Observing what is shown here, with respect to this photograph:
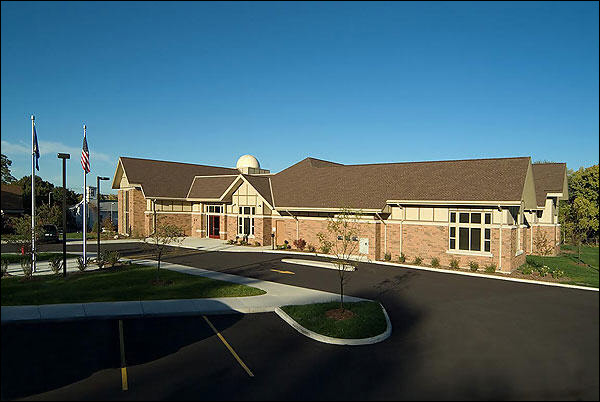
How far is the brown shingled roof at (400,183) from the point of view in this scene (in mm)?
23922

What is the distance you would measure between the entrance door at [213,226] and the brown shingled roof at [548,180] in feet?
94.4

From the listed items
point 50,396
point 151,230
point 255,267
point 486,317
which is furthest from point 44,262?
point 486,317

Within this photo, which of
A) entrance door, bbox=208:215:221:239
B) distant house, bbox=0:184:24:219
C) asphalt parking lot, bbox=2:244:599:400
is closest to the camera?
asphalt parking lot, bbox=2:244:599:400

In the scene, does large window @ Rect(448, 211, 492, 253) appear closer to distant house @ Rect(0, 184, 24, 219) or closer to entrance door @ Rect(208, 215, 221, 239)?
distant house @ Rect(0, 184, 24, 219)

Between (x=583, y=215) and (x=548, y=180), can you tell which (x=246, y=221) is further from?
(x=548, y=180)

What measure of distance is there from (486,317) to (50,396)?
37.6 feet

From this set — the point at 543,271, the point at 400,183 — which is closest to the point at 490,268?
the point at 543,271

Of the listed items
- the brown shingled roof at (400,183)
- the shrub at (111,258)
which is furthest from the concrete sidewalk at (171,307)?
the brown shingled roof at (400,183)

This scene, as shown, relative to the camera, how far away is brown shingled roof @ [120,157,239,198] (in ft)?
136

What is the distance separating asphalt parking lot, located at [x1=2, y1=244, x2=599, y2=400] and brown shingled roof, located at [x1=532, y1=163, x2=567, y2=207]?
21462 millimetres

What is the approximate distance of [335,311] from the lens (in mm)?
14289

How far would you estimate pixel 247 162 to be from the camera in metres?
54.2

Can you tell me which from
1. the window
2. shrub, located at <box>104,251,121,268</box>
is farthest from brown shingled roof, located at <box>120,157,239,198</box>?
shrub, located at <box>104,251,121,268</box>

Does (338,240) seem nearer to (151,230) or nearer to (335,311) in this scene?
(335,311)
